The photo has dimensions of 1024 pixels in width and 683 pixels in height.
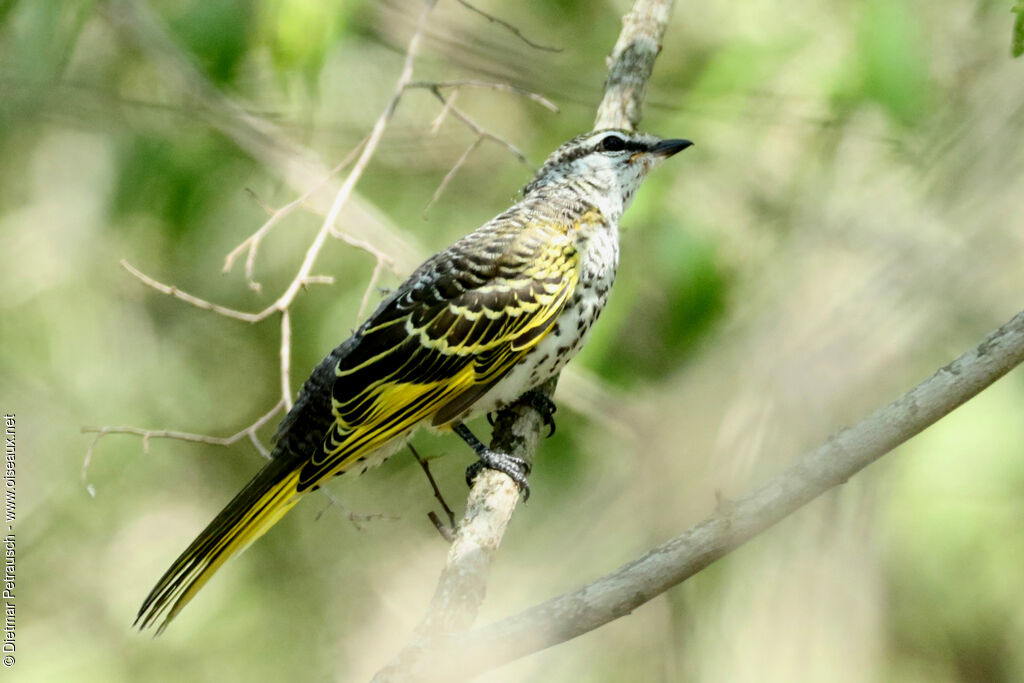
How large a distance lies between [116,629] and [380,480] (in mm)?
2162

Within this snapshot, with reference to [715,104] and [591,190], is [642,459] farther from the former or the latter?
[715,104]

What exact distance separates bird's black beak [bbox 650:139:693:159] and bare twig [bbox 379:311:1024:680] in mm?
1851

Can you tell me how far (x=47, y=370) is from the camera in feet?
22.3

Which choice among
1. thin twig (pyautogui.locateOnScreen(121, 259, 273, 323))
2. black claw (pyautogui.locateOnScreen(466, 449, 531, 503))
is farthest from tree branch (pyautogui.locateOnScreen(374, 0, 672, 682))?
thin twig (pyautogui.locateOnScreen(121, 259, 273, 323))

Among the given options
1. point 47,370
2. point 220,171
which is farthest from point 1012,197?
point 47,370

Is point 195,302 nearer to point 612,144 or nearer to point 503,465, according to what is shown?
point 503,465

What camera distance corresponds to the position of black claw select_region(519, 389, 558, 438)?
4.20 meters

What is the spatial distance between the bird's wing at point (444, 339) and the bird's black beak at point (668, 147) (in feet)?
2.29

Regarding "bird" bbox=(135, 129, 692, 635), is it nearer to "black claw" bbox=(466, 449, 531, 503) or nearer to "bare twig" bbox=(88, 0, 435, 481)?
"black claw" bbox=(466, 449, 531, 503)

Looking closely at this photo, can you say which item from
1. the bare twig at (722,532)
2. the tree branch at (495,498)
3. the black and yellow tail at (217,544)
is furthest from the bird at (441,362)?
the bare twig at (722,532)

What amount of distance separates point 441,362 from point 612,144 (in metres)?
1.29

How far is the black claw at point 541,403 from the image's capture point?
13.8 ft

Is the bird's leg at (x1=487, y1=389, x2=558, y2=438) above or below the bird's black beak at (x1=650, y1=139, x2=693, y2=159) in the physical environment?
below

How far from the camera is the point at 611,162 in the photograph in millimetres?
4457
